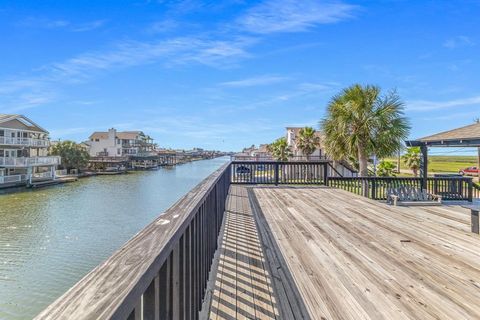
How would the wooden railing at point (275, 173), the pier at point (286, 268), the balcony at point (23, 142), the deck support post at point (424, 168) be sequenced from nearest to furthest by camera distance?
the pier at point (286, 268) → the deck support post at point (424, 168) → the wooden railing at point (275, 173) → the balcony at point (23, 142)

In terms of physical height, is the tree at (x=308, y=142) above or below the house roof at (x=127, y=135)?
below

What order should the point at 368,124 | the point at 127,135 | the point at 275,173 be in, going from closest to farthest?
1. the point at 275,173
2. the point at 368,124
3. the point at 127,135

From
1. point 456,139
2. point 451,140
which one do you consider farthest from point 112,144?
point 456,139

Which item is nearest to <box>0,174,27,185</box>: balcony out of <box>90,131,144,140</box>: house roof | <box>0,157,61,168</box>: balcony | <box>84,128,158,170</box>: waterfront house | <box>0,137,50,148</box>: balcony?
<box>0,157,61,168</box>: balcony

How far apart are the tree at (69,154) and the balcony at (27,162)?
8.21 m

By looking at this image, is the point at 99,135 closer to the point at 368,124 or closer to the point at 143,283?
the point at 368,124

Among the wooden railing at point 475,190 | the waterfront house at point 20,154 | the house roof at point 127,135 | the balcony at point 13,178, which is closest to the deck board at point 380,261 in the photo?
the wooden railing at point 475,190

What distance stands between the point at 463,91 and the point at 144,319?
1203 inches

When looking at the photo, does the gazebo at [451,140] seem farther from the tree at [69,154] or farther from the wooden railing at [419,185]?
the tree at [69,154]

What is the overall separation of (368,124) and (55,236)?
14396 mm

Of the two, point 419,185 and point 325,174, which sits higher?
point 325,174

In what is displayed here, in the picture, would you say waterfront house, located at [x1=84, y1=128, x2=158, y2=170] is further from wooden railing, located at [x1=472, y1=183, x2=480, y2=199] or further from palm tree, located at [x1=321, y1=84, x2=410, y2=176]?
wooden railing, located at [x1=472, y1=183, x2=480, y2=199]

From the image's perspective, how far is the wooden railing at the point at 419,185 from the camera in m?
8.14

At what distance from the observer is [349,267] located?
2.70 meters
